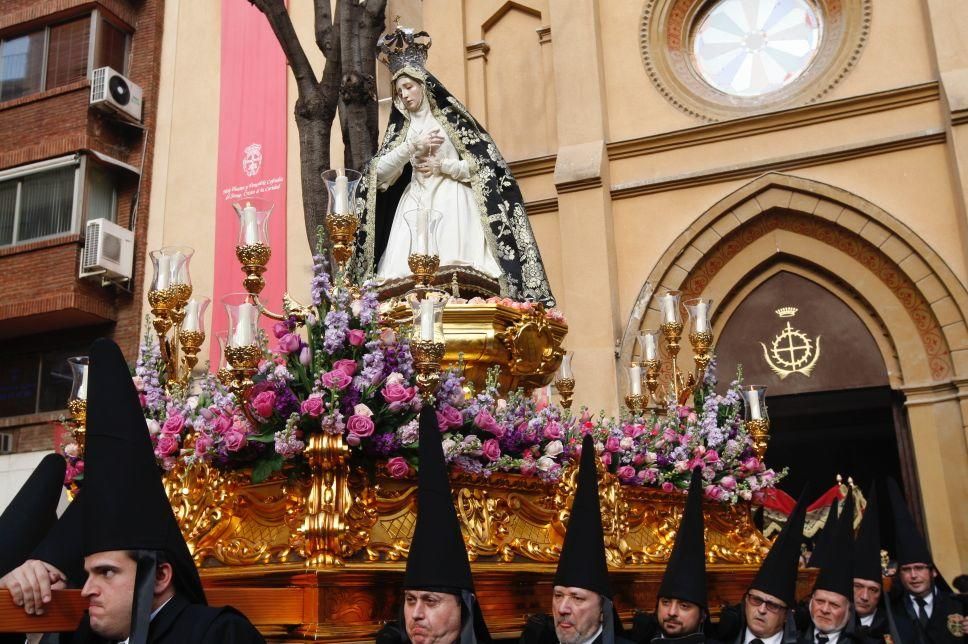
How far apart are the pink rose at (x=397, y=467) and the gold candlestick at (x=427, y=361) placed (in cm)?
27

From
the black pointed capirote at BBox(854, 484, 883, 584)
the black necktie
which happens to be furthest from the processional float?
the black necktie

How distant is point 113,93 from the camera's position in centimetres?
1395

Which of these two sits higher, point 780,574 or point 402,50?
point 402,50

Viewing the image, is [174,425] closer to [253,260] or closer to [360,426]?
[253,260]

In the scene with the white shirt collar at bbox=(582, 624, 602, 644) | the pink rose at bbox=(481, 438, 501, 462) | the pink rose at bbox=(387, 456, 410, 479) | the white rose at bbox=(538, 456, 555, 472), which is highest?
the pink rose at bbox=(481, 438, 501, 462)

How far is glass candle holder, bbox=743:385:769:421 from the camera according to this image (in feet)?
22.0

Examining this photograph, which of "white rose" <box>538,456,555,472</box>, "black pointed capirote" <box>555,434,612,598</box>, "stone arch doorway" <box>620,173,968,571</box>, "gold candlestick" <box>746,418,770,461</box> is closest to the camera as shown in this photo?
"black pointed capirote" <box>555,434,612,598</box>

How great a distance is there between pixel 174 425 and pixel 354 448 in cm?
118

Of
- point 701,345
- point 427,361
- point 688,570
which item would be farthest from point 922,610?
point 427,361

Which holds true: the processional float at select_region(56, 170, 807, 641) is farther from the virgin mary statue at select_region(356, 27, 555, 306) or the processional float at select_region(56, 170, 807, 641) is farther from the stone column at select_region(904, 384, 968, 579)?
the stone column at select_region(904, 384, 968, 579)

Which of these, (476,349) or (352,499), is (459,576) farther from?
(476,349)

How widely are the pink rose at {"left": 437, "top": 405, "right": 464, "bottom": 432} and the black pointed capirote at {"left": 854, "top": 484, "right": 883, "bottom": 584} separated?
273cm

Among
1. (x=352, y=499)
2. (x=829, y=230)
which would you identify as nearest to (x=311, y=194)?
(x=352, y=499)

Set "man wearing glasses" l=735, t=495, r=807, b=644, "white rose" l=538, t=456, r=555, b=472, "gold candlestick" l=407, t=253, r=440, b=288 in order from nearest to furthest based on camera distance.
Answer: "gold candlestick" l=407, t=253, r=440, b=288 < "man wearing glasses" l=735, t=495, r=807, b=644 < "white rose" l=538, t=456, r=555, b=472
